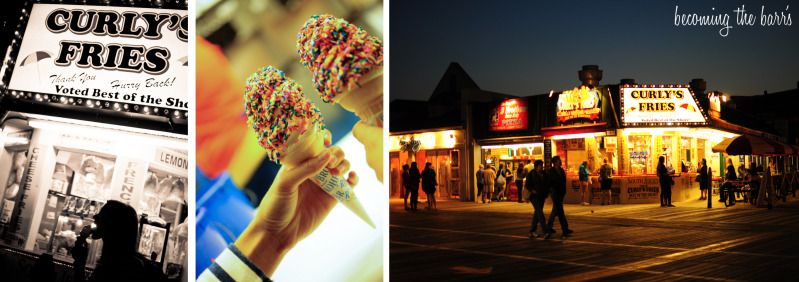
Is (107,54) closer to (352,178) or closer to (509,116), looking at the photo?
(352,178)

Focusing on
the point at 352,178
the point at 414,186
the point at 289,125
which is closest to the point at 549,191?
the point at 414,186

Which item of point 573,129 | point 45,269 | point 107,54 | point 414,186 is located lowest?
point 45,269

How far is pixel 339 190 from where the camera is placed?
2812mm

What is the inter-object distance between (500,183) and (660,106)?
22.2 ft

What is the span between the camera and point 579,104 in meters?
23.6

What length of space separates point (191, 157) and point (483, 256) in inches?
303

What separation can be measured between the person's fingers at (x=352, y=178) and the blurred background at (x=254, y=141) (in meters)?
A: 0.02

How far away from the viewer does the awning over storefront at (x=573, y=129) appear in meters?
22.9

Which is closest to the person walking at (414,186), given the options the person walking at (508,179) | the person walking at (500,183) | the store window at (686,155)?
the person walking at (500,183)

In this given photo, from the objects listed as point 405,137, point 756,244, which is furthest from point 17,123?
point 405,137

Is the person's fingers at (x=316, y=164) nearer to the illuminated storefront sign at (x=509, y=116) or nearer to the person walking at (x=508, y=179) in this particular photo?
the person walking at (x=508, y=179)

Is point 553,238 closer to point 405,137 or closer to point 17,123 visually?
point 17,123

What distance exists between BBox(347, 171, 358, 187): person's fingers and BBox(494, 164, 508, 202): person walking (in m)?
23.1

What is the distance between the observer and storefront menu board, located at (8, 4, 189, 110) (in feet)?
15.4
